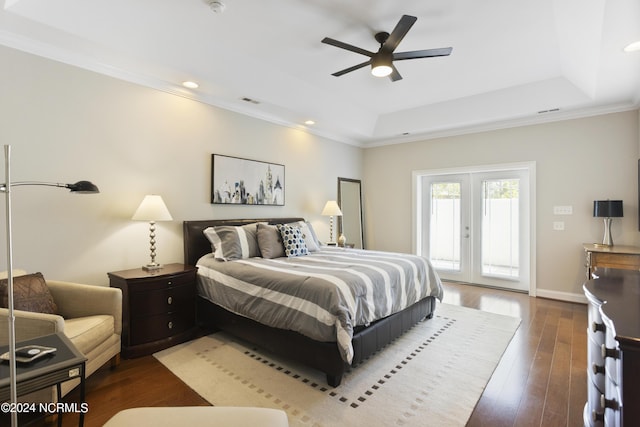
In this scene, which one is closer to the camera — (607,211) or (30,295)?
(30,295)

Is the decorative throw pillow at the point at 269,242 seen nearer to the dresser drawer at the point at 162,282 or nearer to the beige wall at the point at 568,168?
the dresser drawer at the point at 162,282

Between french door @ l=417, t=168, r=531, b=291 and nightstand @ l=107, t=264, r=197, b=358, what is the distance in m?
4.41

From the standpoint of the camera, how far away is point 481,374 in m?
2.60

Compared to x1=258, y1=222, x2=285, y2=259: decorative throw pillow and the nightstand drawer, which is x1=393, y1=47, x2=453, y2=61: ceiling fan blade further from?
the nightstand drawer

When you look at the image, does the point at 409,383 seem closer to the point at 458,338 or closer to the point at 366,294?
the point at 366,294

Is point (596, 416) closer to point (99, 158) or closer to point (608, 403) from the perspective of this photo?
point (608, 403)

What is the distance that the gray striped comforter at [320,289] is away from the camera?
7.80 feet

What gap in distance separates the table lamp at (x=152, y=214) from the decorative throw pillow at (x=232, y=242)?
595mm

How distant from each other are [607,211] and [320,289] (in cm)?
404

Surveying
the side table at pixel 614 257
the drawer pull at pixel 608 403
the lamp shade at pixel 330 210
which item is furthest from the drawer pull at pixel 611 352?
the lamp shade at pixel 330 210

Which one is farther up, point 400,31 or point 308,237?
point 400,31

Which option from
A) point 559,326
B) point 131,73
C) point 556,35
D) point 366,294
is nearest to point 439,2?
point 556,35

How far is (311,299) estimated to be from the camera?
246 cm

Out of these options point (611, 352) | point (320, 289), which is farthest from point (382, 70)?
point (611, 352)
